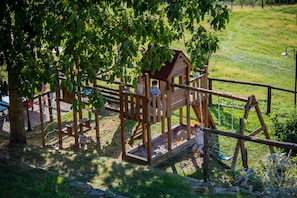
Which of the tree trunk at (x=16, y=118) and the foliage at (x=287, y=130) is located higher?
the tree trunk at (x=16, y=118)

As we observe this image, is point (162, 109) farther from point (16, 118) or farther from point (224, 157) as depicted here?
point (16, 118)

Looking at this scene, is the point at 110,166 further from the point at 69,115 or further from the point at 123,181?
the point at 69,115

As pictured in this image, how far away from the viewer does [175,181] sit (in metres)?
12.2

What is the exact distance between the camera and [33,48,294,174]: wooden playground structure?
15102mm

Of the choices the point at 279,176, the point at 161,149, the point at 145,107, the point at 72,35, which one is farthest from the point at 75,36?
the point at 161,149

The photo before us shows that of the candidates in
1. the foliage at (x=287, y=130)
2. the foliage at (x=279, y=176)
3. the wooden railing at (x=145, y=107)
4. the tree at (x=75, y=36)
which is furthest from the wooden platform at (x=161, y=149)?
the foliage at (x=279, y=176)

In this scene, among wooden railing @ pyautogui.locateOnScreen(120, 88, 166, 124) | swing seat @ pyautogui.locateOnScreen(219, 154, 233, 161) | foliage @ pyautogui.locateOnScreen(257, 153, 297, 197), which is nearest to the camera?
foliage @ pyautogui.locateOnScreen(257, 153, 297, 197)

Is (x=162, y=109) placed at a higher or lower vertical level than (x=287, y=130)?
higher

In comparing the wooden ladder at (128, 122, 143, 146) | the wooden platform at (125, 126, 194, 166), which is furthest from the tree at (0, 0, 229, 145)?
the wooden ladder at (128, 122, 143, 146)

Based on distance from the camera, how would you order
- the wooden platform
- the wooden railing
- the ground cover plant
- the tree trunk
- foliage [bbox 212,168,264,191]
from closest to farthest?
the ground cover plant → foliage [bbox 212,168,264,191] → the tree trunk → the wooden railing → the wooden platform

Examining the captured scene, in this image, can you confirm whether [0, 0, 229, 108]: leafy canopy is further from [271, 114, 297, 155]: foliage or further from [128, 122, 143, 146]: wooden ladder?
[271, 114, 297, 155]: foliage

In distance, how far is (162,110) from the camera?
1550cm

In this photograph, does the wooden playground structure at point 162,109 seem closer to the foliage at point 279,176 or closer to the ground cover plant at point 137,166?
the ground cover plant at point 137,166

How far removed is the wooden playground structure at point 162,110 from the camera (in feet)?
49.5
